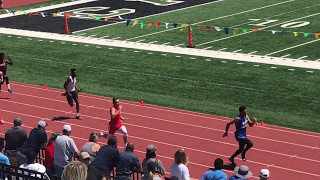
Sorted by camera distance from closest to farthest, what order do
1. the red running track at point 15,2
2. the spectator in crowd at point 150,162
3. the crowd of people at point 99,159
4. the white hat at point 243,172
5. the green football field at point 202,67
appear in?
the white hat at point 243,172
the crowd of people at point 99,159
the spectator in crowd at point 150,162
the green football field at point 202,67
the red running track at point 15,2

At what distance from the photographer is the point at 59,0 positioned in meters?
51.1

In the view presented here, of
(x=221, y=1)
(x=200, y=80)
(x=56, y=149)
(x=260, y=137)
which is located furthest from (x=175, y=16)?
(x=56, y=149)

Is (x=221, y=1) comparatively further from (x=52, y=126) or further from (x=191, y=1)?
(x=52, y=126)

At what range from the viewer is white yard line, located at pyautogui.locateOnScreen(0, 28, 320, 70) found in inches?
1201

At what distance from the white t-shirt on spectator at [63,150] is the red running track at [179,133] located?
12.8 ft

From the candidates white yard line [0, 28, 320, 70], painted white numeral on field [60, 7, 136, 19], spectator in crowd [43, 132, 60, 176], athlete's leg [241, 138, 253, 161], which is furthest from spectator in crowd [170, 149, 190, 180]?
painted white numeral on field [60, 7, 136, 19]

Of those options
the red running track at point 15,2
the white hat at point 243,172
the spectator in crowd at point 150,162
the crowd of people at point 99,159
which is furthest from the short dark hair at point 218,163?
the red running track at point 15,2

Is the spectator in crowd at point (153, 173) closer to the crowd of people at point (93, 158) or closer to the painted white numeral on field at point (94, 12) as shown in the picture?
the crowd of people at point (93, 158)

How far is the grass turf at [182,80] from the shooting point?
24781mm

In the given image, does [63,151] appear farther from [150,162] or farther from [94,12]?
[94,12]

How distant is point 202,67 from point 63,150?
49.2 ft

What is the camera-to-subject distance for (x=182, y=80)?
94.0ft

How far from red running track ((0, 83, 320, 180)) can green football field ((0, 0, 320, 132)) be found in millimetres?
893

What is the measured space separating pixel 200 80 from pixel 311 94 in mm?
4586
